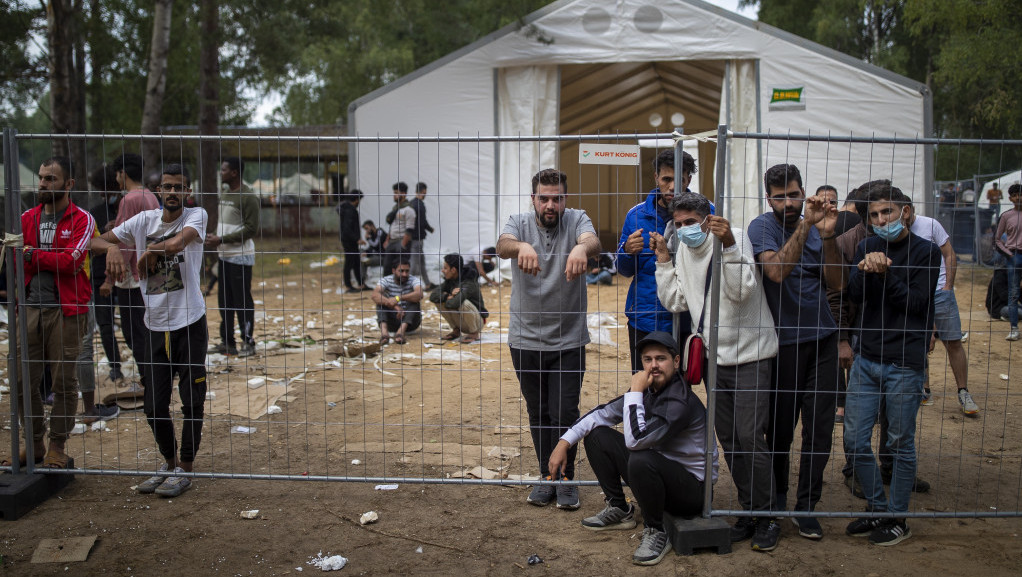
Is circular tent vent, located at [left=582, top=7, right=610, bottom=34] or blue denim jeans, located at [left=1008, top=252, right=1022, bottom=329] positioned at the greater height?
circular tent vent, located at [left=582, top=7, right=610, bottom=34]

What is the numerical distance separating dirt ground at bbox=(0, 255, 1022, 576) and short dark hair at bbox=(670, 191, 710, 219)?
79 centimetres

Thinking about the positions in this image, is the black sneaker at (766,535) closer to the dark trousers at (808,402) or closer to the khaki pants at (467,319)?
the dark trousers at (808,402)

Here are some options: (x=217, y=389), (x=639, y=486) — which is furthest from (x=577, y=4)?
(x=639, y=486)

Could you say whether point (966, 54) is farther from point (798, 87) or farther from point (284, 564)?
point (284, 564)

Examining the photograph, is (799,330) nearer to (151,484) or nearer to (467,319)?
(151,484)

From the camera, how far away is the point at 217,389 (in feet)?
23.1

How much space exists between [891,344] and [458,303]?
5.75 meters

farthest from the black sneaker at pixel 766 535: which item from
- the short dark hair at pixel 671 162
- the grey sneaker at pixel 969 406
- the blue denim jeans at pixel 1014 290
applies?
the blue denim jeans at pixel 1014 290

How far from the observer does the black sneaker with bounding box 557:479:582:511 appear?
14.4 ft

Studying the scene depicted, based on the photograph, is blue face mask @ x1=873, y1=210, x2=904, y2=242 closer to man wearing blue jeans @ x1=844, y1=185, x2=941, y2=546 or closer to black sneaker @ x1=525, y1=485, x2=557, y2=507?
man wearing blue jeans @ x1=844, y1=185, x2=941, y2=546

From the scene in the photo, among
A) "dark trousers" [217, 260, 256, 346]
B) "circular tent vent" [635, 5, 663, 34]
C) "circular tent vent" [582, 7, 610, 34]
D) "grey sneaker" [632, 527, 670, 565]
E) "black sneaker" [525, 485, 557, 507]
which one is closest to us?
"grey sneaker" [632, 527, 670, 565]

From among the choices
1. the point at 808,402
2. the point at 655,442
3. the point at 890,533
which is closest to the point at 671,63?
the point at 808,402

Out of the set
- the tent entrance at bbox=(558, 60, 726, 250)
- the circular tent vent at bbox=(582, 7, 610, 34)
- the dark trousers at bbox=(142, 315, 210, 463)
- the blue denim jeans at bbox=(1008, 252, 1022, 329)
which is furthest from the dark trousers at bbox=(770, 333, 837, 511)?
the circular tent vent at bbox=(582, 7, 610, 34)

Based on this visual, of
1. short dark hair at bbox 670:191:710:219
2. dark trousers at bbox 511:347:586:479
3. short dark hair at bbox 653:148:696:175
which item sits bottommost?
dark trousers at bbox 511:347:586:479
